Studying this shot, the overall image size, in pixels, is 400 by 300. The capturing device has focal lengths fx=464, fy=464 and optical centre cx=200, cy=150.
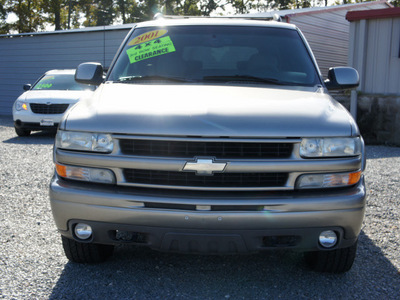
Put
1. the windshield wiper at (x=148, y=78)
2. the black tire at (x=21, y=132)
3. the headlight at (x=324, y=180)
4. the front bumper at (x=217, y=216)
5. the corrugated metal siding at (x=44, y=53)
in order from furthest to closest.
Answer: the corrugated metal siding at (x=44, y=53)
the black tire at (x=21, y=132)
the windshield wiper at (x=148, y=78)
the headlight at (x=324, y=180)
the front bumper at (x=217, y=216)

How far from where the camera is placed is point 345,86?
163 inches

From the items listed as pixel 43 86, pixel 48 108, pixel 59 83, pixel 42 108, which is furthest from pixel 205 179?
pixel 43 86

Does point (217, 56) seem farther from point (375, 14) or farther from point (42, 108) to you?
point (42, 108)

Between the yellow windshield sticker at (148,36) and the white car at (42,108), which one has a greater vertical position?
the yellow windshield sticker at (148,36)

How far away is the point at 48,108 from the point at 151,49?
8221 mm

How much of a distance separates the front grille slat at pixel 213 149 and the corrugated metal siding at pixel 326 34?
13.1 metres

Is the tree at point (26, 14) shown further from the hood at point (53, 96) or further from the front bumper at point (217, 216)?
the front bumper at point (217, 216)

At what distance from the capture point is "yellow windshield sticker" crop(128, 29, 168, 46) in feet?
14.0

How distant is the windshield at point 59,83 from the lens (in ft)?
41.6

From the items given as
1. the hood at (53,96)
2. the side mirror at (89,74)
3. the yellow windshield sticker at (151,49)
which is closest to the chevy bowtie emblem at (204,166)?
the yellow windshield sticker at (151,49)

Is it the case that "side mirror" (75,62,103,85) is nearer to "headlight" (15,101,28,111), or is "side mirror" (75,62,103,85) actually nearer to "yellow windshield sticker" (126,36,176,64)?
"yellow windshield sticker" (126,36,176,64)

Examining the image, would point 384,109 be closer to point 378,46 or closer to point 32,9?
point 378,46

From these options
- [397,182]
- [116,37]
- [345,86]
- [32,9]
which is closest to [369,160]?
[397,182]

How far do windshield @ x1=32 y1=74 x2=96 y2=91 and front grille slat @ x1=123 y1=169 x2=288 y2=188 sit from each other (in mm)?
10244
